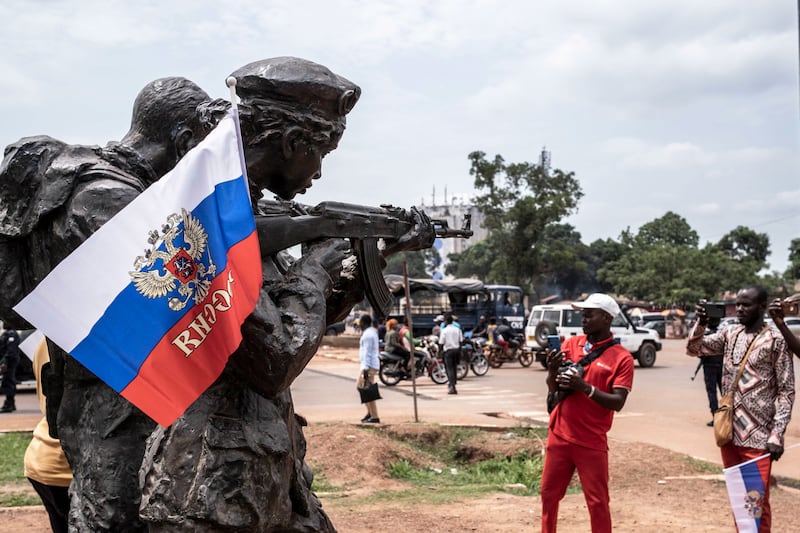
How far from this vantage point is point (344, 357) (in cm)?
2967

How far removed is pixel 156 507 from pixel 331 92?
1220 millimetres

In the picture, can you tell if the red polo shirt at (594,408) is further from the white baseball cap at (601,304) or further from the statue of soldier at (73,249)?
the statue of soldier at (73,249)

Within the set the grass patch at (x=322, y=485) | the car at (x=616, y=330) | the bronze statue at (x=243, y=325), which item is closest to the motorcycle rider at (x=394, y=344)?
the car at (x=616, y=330)

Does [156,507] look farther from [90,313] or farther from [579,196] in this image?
[579,196]

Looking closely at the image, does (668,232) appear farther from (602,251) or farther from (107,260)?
(107,260)

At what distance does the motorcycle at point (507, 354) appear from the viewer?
2403cm

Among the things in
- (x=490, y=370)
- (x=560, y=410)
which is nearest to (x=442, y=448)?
(x=560, y=410)

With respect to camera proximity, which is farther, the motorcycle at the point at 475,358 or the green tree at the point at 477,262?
the green tree at the point at 477,262

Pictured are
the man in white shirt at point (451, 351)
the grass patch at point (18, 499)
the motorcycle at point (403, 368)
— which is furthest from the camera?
the motorcycle at point (403, 368)

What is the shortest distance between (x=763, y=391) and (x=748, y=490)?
26.1 inches

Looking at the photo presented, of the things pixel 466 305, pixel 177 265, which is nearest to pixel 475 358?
pixel 466 305

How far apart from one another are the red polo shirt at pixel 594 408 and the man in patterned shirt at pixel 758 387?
835 mm

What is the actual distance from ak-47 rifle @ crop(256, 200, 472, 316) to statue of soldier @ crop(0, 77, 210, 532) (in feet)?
1.30

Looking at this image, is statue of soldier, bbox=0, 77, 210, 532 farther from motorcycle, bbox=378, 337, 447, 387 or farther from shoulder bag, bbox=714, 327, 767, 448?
motorcycle, bbox=378, 337, 447, 387
